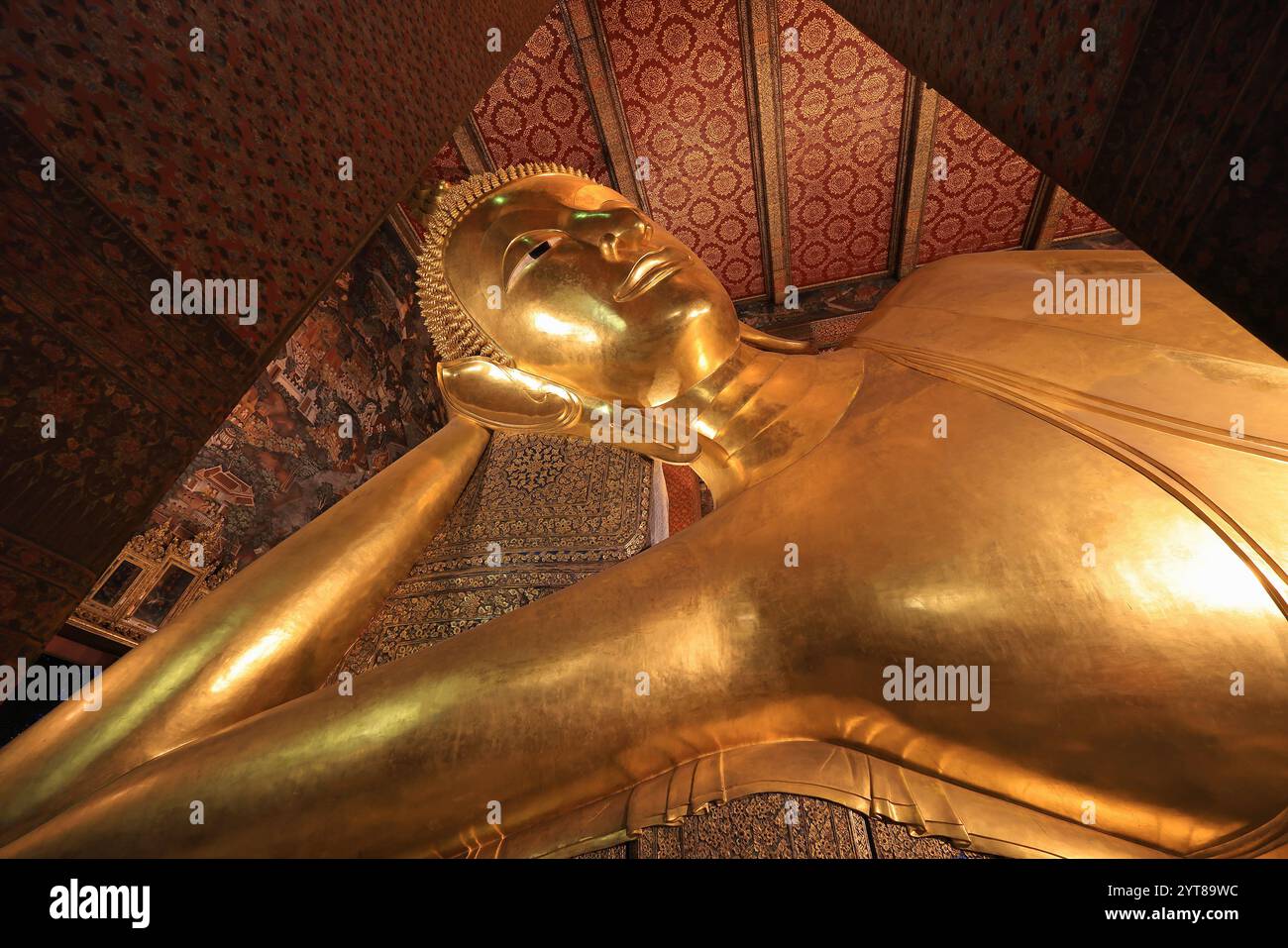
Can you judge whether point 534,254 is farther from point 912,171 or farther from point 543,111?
point 912,171

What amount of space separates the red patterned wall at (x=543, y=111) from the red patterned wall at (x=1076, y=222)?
2.57 m

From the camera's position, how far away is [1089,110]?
673 millimetres

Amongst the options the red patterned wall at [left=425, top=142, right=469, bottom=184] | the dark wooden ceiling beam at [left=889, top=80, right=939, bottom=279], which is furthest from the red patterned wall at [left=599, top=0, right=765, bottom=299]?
the red patterned wall at [left=425, top=142, right=469, bottom=184]

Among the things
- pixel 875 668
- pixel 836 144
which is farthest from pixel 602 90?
pixel 875 668

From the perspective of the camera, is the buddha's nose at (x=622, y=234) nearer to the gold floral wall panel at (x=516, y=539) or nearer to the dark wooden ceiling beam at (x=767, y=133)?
the gold floral wall panel at (x=516, y=539)

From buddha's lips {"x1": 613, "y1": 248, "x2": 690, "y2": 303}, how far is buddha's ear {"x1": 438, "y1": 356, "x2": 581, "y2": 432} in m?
0.34

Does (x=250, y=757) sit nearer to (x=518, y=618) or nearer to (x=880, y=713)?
(x=518, y=618)

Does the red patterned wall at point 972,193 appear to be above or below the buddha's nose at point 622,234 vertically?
above

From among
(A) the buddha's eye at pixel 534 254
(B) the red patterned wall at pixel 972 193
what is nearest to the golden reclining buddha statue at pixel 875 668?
(A) the buddha's eye at pixel 534 254

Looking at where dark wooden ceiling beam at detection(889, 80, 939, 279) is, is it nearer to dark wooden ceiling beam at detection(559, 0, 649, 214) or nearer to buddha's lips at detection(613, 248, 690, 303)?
dark wooden ceiling beam at detection(559, 0, 649, 214)

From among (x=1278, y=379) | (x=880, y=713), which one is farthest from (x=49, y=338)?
(x=1278, y=379)

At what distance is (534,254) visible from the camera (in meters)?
1.97

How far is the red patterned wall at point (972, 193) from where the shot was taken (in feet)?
11.8

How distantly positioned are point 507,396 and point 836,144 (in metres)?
2.62
